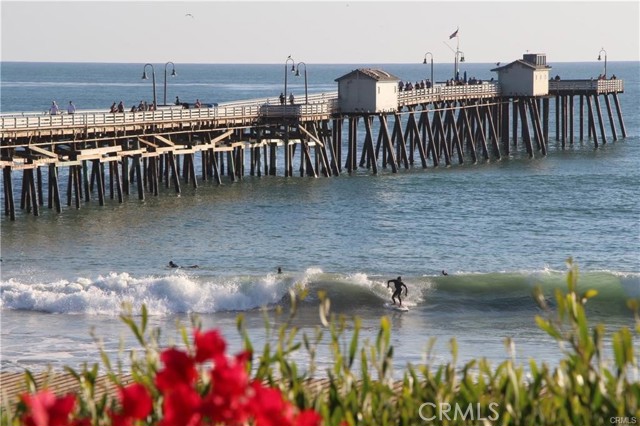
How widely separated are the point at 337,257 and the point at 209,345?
101ft

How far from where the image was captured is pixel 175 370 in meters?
6.61

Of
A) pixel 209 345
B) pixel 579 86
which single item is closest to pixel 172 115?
pixel 579 86

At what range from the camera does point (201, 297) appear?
30156mm

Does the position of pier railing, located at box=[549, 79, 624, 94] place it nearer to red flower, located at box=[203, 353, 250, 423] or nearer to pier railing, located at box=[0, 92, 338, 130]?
pier railing, located at box=[0, 92, 338, 130]

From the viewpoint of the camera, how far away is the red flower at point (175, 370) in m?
6.57

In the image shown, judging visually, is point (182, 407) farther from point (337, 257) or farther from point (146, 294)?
point (337, 257)

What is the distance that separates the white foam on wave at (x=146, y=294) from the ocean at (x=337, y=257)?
0.05 metres

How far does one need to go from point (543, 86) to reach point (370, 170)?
14.5m

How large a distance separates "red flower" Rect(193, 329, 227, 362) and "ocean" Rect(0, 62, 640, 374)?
399 inches

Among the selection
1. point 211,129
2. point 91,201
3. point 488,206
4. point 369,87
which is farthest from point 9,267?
point 369,87

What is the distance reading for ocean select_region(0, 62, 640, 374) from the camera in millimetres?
26469

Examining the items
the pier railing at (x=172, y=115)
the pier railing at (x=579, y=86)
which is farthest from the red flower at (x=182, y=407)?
the pier railing at (x=579, y=86)

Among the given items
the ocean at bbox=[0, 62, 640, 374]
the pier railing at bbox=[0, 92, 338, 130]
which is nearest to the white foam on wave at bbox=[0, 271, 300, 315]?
the ocean at bbox=[0, 62, 640, 374]

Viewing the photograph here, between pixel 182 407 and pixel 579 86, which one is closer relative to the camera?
pixel 182 407
